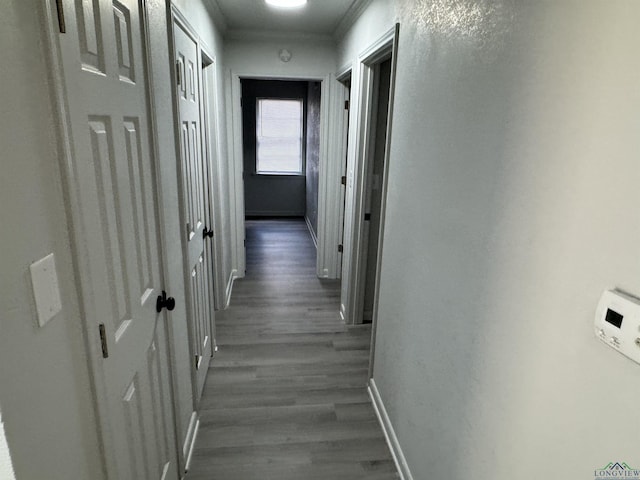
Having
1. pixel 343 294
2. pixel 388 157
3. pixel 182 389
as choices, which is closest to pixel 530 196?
pixel 388 157

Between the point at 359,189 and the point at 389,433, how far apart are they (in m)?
1.63

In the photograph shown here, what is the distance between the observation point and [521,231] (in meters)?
0.98

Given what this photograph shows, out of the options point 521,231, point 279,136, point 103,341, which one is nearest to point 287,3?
point 521,231

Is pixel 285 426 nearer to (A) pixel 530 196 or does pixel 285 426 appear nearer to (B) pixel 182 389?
(B) pixel 182 389

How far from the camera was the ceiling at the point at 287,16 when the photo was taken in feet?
8.86

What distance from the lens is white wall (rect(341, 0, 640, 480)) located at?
2.37ft

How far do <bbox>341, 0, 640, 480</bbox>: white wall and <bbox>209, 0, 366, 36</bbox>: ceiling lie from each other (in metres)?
1.28

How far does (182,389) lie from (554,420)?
1591mm

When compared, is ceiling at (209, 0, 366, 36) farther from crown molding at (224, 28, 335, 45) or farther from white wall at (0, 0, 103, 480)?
white wall at (0, 0, 103, 480)

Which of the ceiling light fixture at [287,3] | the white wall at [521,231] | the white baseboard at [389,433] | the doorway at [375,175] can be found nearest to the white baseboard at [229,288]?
the doorway at [375,175]

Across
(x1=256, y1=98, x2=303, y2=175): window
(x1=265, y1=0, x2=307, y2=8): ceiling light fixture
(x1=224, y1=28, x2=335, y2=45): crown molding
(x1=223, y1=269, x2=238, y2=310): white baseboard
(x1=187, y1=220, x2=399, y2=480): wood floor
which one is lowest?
(x1=187, y1=220, x2=399, y2=480): wood floor

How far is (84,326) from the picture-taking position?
0.89m

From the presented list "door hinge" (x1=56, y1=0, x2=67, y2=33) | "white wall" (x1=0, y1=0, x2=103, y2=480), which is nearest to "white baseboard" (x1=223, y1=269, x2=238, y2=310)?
"white wall" (x1=0, y1=0, x2=103, y2=480)

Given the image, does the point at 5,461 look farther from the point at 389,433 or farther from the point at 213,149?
the point at 213,149
